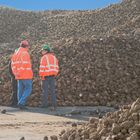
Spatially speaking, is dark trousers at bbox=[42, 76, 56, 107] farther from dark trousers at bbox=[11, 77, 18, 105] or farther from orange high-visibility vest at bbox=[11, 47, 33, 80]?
dark trousers at bbox=[11, 77, 18, 105]

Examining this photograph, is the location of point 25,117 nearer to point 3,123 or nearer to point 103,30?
point 3,123

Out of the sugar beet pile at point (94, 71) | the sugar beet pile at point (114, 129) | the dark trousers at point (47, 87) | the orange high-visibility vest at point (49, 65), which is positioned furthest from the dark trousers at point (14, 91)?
the sugar beet pile at point (114, 129)

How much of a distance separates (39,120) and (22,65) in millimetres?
2735

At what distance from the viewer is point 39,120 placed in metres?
12.1

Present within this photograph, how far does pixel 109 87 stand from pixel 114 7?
53.5ft

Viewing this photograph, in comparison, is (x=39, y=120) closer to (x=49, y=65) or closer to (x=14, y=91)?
(x=49, y=65)

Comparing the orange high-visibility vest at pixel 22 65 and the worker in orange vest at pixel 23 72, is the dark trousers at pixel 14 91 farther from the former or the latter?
the orange high-visibility vest at pixel 22 65

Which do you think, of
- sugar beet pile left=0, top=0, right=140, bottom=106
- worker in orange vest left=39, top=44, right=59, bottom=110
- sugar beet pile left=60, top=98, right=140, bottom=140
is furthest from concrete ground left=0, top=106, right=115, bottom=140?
sugar beet pile left=60, top=98, right=140, bottom=140

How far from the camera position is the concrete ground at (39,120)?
9.81 m

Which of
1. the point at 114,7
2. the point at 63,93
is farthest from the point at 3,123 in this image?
the point at 114,7

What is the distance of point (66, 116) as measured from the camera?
1309 centimetres

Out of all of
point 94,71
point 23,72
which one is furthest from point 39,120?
point 94,71

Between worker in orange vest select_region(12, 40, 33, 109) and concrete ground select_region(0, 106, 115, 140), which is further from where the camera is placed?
worker in orange vest select_region(12, 40, 33, 109)

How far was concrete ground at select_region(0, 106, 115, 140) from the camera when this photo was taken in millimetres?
9812
